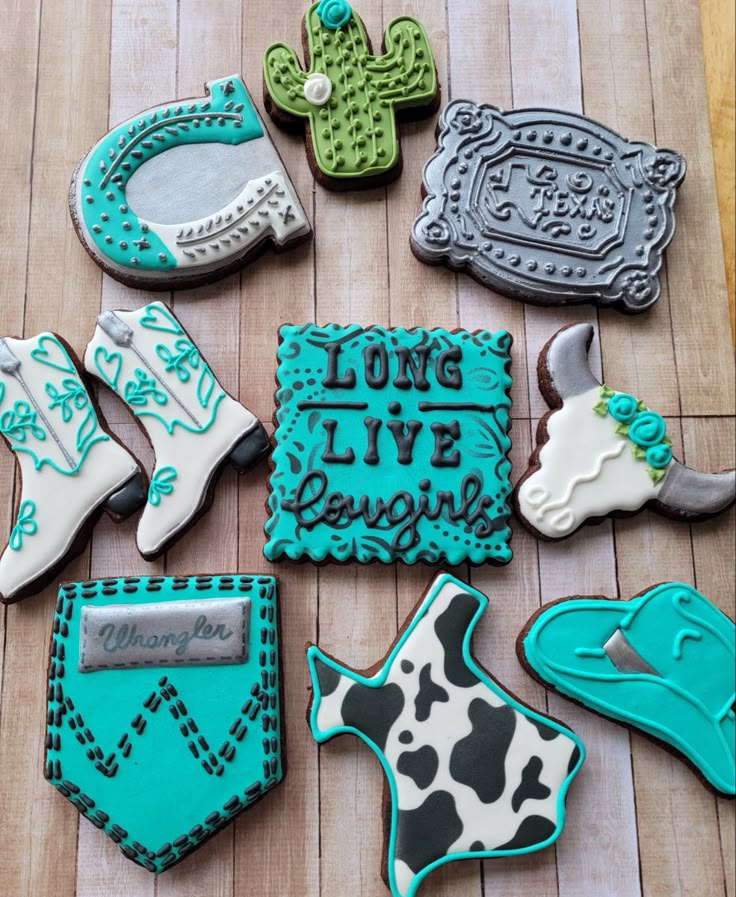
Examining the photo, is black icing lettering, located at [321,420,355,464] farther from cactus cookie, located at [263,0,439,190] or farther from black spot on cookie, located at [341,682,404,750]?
cactus cookie, located at [263,0,439,190]

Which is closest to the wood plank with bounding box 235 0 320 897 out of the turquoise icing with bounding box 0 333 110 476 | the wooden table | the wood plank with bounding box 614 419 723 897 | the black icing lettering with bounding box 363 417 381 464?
the wooden table

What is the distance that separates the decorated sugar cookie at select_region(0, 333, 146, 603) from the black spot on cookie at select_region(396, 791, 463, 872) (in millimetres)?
799

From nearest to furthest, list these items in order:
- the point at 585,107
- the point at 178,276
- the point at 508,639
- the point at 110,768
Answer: the point at 110,768 → the point at 508,639 → the point at 178,276 → the point at 585,107

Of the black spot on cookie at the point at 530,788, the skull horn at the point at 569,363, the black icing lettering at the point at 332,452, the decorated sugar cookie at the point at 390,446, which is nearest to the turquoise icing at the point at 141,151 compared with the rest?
the decorated sugar cookie at the point at 390,446

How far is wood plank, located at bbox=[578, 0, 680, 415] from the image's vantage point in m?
1.75

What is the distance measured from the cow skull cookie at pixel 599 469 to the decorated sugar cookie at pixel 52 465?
0.81m

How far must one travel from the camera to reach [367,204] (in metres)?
1.83

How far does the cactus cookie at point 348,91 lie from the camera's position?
178cm

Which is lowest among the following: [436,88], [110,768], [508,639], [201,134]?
[110,768]

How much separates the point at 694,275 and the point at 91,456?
1.37 metres

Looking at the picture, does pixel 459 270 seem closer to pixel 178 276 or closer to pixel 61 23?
pixel 178 276

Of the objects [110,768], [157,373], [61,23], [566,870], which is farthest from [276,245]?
[566,870]

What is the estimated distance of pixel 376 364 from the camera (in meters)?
1.68

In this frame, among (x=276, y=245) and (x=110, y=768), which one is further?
(x=276, y=245)
